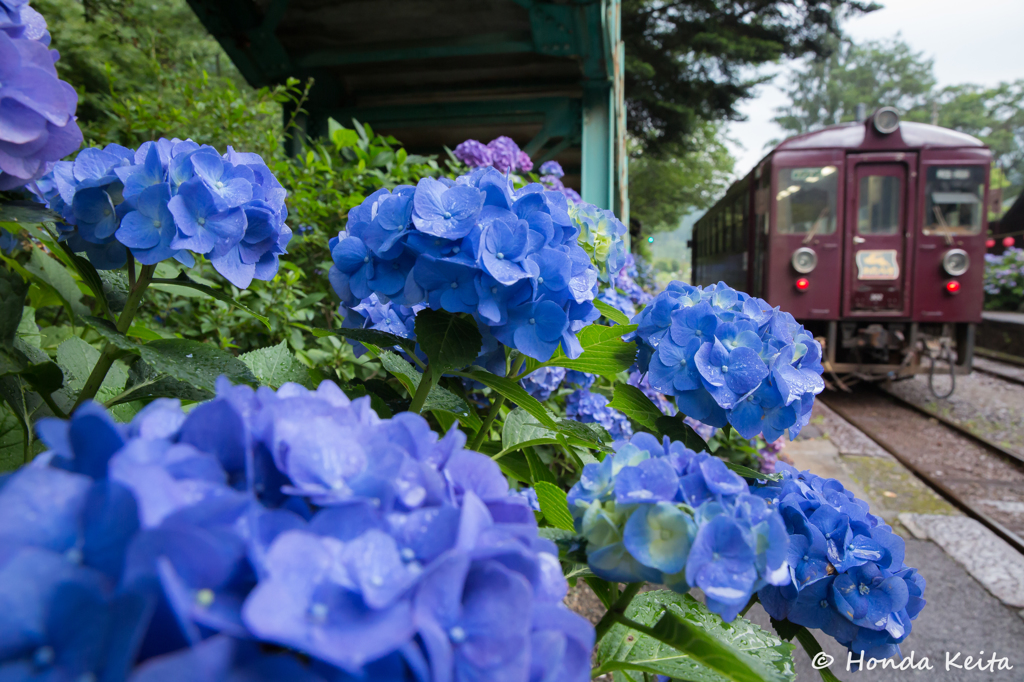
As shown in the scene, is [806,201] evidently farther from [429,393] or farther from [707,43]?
[429,393]

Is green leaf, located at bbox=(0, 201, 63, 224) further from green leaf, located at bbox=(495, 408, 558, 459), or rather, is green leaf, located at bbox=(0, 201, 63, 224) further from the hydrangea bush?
green leaf, located at bbox=(495, 408, 558, 459)

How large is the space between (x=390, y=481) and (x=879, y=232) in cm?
859

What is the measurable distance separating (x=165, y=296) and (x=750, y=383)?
202cm

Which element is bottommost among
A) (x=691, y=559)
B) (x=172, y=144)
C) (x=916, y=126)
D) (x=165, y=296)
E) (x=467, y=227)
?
(x=691, y=559)

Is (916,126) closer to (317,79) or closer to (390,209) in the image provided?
(317,79)

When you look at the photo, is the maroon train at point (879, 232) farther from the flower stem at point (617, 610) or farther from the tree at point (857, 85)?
the tree at point (857, 85)

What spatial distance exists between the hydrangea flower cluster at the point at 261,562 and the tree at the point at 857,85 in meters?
51.0

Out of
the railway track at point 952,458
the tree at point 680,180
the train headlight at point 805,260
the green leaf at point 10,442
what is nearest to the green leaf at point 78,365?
the green leaf at point 10,442

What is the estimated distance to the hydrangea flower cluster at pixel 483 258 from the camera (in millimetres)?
745

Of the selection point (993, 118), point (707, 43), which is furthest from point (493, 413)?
point (993, 118)

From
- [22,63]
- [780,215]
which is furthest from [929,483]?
[22,63]

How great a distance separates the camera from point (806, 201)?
7402 mm

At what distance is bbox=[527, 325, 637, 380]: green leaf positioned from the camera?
971 mm

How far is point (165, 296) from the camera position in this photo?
2086 mm
